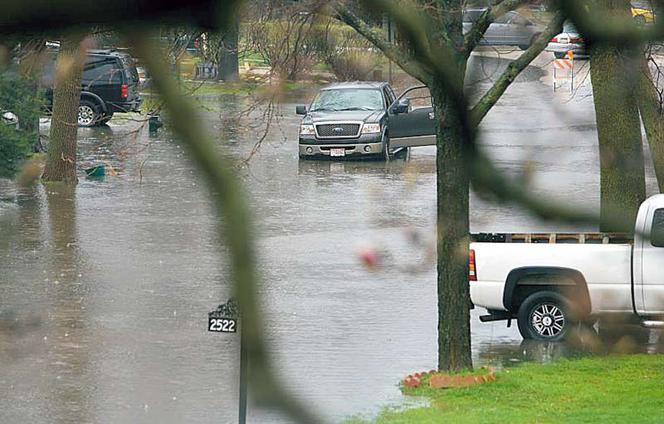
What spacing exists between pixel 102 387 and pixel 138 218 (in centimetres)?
1009

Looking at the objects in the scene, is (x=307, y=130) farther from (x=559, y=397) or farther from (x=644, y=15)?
(x=644, y=15)

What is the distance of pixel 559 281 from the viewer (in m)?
12.6

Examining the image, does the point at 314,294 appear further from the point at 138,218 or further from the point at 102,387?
the point at 138,218

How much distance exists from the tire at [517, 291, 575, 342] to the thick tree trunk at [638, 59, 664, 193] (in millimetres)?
1553

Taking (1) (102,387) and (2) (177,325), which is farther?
(2) (177,325)

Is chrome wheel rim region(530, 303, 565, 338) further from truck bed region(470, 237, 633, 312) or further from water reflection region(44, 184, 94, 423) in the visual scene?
water reflection region(44, 184, 94, 423)

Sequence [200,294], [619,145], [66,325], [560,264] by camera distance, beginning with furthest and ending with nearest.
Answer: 1. [200,294]
2. [66,325]
3. [560,264]
4. [619,145]

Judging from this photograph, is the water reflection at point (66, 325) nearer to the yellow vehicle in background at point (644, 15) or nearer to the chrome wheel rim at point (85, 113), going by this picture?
the yellow vehicle in background at point (644, 15)

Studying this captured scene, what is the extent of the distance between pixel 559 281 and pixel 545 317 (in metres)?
0.48

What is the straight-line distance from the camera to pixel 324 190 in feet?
80.2

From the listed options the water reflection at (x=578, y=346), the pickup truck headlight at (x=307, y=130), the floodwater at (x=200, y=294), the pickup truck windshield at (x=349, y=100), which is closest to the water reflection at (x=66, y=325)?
the floodwater at (x=200, y=294)

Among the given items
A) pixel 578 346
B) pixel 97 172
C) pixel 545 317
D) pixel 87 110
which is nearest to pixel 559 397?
pixel 578 346

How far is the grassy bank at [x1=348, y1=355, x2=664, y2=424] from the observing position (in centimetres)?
952

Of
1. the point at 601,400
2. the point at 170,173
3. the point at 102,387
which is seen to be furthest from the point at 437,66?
the point at 170,173
